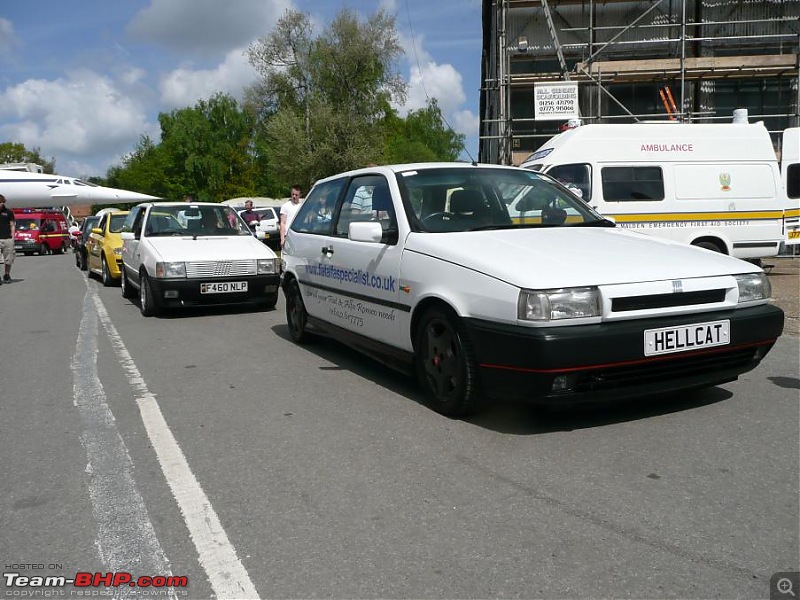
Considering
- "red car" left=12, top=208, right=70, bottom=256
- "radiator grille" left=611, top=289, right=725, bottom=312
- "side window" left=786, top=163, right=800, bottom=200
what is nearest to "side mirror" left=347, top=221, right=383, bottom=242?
"radiator grille" left=611, top=289, right=725, bottom=312

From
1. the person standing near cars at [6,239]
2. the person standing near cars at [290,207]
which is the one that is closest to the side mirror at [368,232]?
the person standing near cars at [290,207]

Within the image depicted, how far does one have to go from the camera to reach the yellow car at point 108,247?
14359mm

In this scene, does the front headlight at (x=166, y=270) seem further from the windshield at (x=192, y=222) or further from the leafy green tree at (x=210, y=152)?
the leafy green tree at (x=210, y=152)

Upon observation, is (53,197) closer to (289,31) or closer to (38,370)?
(289,31)

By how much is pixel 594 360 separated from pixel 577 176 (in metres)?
8.65

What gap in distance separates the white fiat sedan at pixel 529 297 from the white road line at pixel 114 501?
188 cm

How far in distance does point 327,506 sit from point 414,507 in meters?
0.38

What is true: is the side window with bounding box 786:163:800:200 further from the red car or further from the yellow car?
the red car

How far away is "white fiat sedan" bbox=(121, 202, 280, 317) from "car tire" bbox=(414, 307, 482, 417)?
5.21 meters

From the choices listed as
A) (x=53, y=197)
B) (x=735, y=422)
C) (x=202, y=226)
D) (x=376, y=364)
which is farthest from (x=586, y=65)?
(x=53, y=197)

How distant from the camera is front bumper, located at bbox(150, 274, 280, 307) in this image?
9.41m

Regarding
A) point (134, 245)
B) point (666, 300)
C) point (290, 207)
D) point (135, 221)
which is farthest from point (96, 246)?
point (666, 300)

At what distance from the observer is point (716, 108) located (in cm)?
2197

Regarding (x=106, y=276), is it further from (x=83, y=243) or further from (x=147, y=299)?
(x=83, y=243)
